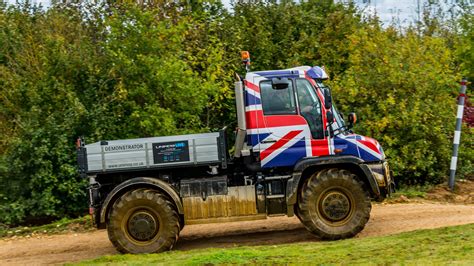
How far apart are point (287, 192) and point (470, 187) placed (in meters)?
6.61

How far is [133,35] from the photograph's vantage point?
15578mm

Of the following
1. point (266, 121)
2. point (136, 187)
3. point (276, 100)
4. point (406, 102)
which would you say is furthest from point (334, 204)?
point (406, 102)

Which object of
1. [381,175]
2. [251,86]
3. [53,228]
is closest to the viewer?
[251,86]

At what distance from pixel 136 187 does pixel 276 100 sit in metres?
2.62

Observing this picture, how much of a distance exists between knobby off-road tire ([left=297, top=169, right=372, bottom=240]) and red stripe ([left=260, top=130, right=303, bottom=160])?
2.34ft

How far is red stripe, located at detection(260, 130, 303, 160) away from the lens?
1084cm

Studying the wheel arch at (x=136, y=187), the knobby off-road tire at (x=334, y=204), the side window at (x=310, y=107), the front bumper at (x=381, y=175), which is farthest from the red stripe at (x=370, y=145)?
the wheel arch at (x=136, y=187)

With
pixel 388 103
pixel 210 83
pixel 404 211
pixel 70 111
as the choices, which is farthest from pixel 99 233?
pixel 388 103

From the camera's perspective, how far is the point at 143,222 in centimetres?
1080

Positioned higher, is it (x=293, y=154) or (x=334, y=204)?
(x=293, y=154)

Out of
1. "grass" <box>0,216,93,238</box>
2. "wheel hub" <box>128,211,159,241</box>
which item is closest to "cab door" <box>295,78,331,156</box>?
"wheel hub" <box>128,211,159,241</box>

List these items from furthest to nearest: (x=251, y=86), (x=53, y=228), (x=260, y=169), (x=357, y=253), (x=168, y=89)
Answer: (x=168, y=89)
(x=53, y=228)
(x=260, y=169)
(x=251, y=86)
(x=357, y=253)

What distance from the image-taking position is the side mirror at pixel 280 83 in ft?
35.5

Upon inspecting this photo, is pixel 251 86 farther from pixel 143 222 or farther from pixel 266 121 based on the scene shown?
pixel 143 222
